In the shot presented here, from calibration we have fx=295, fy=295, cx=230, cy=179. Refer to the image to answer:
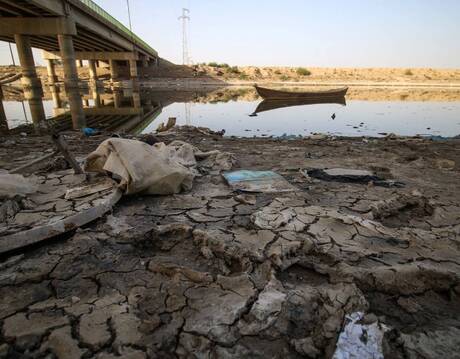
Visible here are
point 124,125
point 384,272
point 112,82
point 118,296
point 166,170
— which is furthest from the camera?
point 112,82

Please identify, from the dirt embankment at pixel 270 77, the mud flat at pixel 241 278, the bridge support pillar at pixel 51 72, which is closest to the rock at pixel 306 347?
the mud flat at pixel 241 278

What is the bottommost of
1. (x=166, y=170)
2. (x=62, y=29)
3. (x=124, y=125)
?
(x=124, y=125)

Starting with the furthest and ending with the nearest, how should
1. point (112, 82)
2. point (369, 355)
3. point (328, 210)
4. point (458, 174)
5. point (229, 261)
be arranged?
point (112, 82)
point (458, 174)
point (328, 210)
point (229, 261)
point (369, 355)

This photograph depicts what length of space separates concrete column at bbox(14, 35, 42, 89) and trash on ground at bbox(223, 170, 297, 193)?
57.6 ft

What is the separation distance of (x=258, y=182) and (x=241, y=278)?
2186mm

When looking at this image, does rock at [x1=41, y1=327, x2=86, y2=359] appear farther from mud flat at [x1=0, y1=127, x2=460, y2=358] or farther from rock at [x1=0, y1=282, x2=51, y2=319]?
rock at [x1=0, y1=282, x2=51, y2=319]

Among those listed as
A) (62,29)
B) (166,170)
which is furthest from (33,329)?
(62,29)

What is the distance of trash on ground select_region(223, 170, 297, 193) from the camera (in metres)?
3.89

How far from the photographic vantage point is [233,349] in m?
1.55

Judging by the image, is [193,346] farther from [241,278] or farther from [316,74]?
[316,74]

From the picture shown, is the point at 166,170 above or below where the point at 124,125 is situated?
above

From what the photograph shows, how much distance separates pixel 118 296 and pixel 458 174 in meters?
5.34

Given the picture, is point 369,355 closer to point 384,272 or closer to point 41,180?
point 384,272

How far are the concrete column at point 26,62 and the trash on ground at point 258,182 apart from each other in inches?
691
